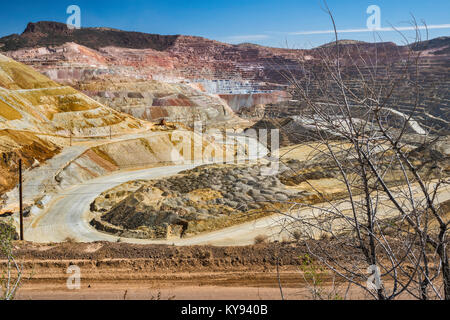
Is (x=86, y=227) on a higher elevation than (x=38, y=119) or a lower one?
lower

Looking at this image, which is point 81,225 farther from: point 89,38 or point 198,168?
point 89,38

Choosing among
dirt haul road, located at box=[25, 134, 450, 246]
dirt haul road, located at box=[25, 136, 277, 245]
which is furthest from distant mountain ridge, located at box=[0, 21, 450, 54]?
dirt haul road, located at box=[25, 136, 277, 245]

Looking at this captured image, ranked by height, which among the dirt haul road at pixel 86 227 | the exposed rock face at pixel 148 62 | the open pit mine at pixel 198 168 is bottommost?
the dirt haul road at pixel 86 227

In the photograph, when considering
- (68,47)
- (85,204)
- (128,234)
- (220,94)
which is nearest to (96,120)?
(85,204)

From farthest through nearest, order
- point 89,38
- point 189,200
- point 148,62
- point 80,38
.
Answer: point 148,62, point 89,38, point 80,38, point 189,200

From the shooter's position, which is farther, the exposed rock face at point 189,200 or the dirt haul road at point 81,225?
the exposed rock face at point 189,200

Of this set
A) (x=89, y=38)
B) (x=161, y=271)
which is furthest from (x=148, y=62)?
(x=161, y=271)

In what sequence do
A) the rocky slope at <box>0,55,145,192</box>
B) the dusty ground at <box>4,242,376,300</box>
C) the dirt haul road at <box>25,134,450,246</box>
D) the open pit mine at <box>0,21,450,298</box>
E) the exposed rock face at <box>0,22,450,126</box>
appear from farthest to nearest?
the exposed rock face at <box>0,22,450,126</box> < the rocky slope at <box>0,55,145,192</box> < the dirt haul road at <box>25,134,450,246</box> < the dusty ground at <box>4,242,376,300</box> < the open pit mine at <box>0,21,450,298</box>

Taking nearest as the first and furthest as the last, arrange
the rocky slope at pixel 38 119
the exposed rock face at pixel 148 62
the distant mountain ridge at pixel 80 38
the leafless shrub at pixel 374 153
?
the leafless shrub at pixel 374 153 < the rocky slope at pixel 38 119 < the exposed rock face at pixel 148 62 < the distant mountain ridge at pixel 80 38

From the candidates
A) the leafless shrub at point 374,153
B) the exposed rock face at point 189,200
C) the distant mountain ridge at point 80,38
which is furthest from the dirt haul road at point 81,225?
the distant mountain ridge at point 80,38

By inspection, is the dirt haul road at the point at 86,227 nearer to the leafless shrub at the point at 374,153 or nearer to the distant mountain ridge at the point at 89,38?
the leafless shrub at the point at 374,153

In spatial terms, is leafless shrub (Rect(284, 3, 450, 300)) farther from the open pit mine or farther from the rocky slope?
the rocky slope
